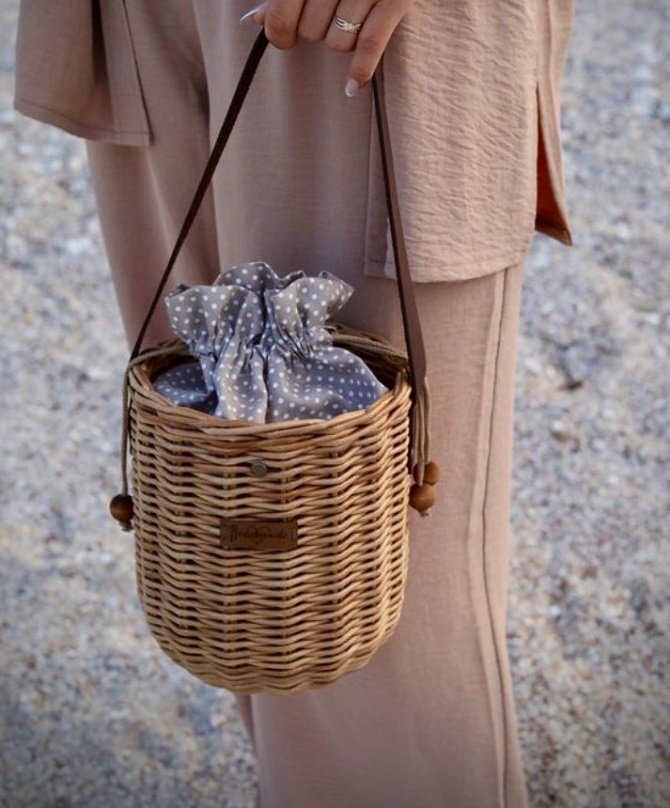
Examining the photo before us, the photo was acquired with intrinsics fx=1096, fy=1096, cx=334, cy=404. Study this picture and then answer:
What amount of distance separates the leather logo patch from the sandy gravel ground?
0.91 metres

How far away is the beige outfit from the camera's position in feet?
3.06

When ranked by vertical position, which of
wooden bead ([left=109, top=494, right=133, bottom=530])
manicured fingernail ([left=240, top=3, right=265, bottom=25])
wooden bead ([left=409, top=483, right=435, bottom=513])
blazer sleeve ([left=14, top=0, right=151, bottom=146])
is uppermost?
manicured fingernail ([left=240, top=3, right=265, bottom=25])

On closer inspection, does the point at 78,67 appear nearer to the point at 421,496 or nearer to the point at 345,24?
the point at 345,24

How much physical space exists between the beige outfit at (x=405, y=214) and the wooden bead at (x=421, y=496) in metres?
0.08

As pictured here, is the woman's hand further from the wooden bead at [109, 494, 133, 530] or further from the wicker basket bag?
the wooden bead at [109, 494, 133, 530]

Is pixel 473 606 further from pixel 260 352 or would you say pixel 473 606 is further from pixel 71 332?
pixel 71 332

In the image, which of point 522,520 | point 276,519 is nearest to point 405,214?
point 276,519

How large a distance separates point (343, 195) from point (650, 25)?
3.10 metres

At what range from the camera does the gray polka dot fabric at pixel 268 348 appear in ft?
3.06

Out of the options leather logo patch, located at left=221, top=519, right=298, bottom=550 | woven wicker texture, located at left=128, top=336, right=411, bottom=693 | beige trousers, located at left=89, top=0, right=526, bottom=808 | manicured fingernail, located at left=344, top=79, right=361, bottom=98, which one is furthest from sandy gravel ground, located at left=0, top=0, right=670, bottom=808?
manicured fingernail, located at left=344, top=79, right=361, bottom=98

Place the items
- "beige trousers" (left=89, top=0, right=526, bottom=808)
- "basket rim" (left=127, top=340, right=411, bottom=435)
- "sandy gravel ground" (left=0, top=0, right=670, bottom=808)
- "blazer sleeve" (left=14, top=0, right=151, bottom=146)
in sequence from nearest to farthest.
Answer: "basket rim" (left=127, top=340, right=411, bottom=435)
"beige trousers" (left=89, top=0, right=526, bottom=808)
"blazer sleeve" (left=14, top=0, right=151, bottom=146)
"sandy gravel ground" (left=0, top=0, right=670, bottom=808)

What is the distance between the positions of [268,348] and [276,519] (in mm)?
171

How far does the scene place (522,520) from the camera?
2.14m

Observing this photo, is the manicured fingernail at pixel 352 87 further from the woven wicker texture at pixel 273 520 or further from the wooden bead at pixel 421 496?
the wooden bead at pixel 421 496
